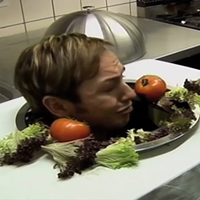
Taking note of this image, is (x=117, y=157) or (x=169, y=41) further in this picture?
(x=169, y=41)

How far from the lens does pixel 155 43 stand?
1309 millimetres

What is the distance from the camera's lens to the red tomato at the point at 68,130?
61cm

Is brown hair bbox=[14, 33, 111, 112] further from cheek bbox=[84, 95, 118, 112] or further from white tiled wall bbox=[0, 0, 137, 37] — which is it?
white tiled wall bbox=[0, 0, 137, 37]

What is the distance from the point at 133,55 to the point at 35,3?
53 cm

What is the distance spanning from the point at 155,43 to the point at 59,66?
72cm

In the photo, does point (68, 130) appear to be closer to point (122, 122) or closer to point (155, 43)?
point (122, 122)

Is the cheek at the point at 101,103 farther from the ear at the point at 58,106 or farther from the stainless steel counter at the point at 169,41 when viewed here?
the stainless steel counter at the point at 169,41

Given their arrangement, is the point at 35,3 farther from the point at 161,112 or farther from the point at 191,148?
the point at 191,148

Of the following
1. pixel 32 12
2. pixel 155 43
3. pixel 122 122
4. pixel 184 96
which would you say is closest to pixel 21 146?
pixel 122 122

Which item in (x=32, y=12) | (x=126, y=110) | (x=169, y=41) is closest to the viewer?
(x=126, y=110)

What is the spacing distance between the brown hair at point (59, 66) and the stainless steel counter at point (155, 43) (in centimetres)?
38

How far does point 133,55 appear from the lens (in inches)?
45.0

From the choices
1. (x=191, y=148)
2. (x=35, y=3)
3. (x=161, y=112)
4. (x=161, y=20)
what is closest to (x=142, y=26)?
(x=161, y=20)

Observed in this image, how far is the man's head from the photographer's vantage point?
0.65 metres
